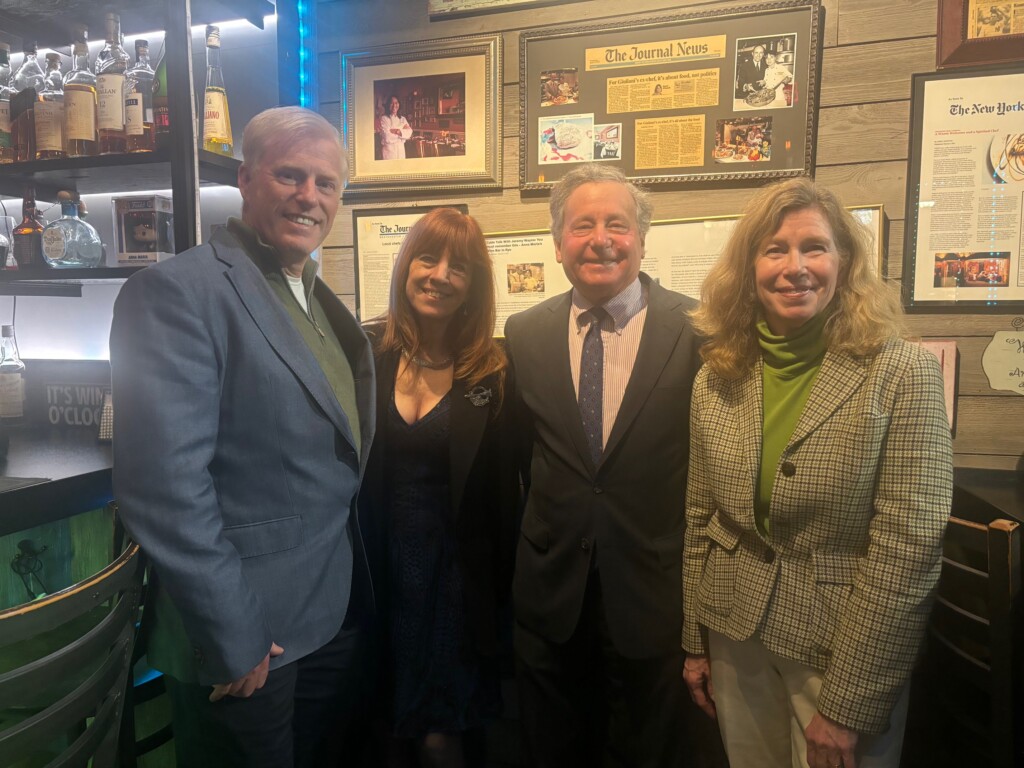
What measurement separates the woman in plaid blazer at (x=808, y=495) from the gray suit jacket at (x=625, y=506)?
6 cm

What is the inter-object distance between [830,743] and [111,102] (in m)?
2.60

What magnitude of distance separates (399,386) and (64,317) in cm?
179

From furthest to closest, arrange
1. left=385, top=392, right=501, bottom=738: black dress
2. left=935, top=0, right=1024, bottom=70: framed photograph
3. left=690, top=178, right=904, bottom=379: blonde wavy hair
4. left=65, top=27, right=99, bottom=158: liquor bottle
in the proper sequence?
left=65, top=27, right=99, bottom=158: liquor bottle → left=935, top=0, right=1024, bottom=70: framed photograph → left=385, top=392, right=501, bottom=738: black dress → left=690, top=178, right=904, bottom=379: blonde wavy hair

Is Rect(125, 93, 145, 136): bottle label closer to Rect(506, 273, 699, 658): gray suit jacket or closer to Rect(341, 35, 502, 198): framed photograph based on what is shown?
Rect(341, 35, 502, 198): framed photograph

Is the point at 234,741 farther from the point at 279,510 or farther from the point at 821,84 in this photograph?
the point at 821,84

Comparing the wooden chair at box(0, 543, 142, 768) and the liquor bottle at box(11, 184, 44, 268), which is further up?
the liquor bottle at box(11, 184, 44, 268)

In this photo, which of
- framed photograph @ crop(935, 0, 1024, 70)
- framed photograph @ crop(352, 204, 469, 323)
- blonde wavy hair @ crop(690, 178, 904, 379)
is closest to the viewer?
blonde wavy hair @ crop(690, 178, 904, 379)

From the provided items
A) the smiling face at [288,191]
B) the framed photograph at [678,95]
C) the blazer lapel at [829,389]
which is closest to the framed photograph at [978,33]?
the framed photograph at [678,95]

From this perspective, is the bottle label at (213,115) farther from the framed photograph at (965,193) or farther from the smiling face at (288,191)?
the framed photograph at (965,193)

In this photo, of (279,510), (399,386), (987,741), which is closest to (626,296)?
(399,386)

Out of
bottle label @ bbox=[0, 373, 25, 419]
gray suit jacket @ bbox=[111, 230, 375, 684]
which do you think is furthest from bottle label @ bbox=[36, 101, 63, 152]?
gray suit jacket @ bbox=[111, 230, 375, 684]

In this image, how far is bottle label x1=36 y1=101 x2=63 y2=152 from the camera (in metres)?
2.00

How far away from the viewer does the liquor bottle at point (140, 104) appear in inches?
77.6

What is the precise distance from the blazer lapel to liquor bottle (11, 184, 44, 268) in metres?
2.50
